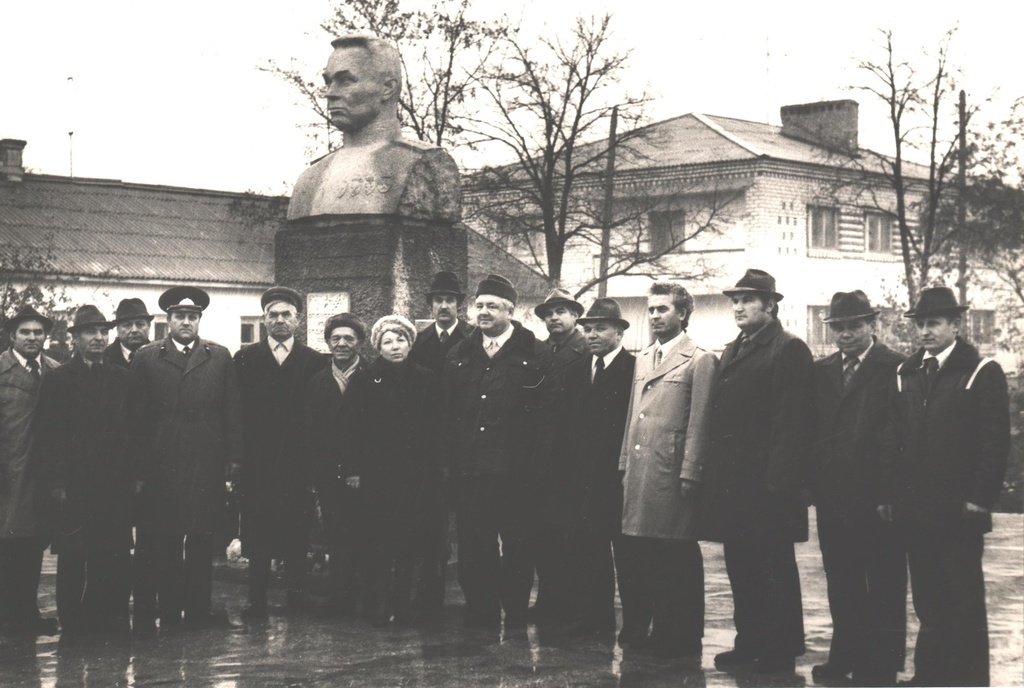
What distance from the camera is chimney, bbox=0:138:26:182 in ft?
114

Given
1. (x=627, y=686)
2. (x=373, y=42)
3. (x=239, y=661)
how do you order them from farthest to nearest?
(x=373, y=42) → (x=239, y=661) → (x=627, y=686)

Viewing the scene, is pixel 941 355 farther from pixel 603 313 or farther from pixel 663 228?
pixel 663 228

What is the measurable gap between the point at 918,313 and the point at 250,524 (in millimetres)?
4244

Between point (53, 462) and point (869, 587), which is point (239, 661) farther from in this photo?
point (869, 587)

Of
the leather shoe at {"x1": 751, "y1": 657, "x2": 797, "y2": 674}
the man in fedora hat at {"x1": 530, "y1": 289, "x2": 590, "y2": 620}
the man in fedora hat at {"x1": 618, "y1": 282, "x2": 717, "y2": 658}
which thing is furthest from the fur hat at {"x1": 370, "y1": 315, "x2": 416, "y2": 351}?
the leather shoe at {"x1": 751, "y1": 657, "x2": 797, "y2": 674}

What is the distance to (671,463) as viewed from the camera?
7.46m

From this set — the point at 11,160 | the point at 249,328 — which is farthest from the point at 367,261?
the point at 11,160

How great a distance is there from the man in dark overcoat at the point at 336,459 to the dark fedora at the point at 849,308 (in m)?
2.85

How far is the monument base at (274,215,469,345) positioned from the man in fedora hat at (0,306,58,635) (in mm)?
2147

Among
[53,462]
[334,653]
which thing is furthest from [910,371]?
[53,462]

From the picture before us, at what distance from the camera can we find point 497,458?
27.1 ft

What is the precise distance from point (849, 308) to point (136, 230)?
31393 mm

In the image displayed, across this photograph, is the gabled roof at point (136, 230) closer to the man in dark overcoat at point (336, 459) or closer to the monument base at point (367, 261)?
the monument base at point (367, 261)

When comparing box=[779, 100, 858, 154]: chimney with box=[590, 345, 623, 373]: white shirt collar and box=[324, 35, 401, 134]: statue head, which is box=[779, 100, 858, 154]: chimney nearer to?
box=[324, 35, 401, 134]: statue head
